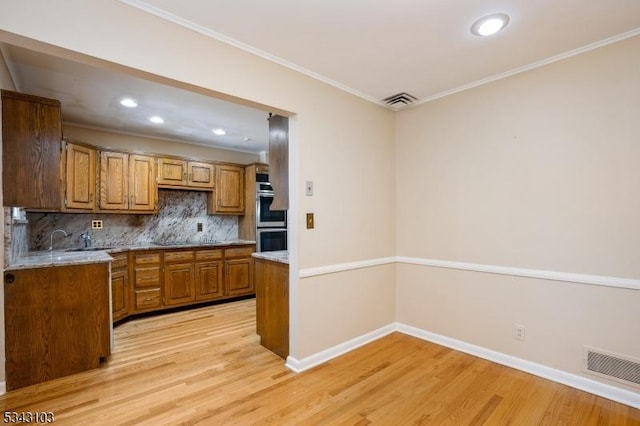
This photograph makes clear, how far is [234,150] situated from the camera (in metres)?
5.68

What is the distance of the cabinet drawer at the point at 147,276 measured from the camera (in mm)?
4105

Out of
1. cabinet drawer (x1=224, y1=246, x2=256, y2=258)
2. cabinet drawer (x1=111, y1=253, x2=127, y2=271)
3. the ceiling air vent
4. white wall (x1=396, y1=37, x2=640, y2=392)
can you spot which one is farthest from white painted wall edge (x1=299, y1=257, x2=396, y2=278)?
cabinet drawer (x1=111, y1=253, x2=127, y2=271)

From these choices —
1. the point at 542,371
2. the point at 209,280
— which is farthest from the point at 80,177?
the point at 542,371

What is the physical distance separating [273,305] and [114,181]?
2.92 metres

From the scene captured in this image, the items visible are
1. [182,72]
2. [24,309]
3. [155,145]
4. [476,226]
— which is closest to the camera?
[182,72]

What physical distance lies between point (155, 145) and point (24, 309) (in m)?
3.02

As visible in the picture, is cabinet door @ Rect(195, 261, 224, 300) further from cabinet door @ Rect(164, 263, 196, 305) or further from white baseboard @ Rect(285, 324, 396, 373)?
white baseboard @ Rect(285, 324, 396, 373)

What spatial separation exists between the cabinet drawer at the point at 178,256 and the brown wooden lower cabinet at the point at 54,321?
1579 millimetres

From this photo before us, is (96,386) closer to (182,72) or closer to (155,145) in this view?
(182,72)

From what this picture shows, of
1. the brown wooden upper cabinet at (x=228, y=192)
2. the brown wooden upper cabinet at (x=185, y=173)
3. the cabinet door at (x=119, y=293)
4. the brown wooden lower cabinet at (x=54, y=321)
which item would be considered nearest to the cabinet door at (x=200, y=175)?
the brown wooden upper cabinet at (x=185, y=173)

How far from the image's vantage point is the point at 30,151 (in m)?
2.40

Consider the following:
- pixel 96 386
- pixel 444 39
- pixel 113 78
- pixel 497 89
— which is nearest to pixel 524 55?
pixel 497 89

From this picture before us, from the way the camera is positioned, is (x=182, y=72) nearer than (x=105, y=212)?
Yes

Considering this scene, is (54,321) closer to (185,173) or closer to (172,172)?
(172,172)
